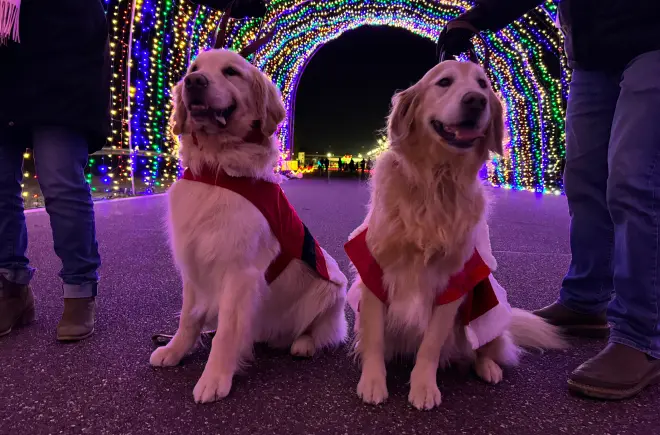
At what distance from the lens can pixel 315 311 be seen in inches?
61.6

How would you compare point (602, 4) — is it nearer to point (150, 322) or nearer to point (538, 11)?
point (150, 322)

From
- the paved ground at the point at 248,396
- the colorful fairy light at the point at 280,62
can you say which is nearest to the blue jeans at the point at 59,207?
the paved ground at the point at 248,396

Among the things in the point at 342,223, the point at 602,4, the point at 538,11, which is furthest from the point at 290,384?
the point at 538,11

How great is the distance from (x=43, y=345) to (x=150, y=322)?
14.5 inches

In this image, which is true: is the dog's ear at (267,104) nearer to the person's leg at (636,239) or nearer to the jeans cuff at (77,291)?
the jeans cuff at (77,291)

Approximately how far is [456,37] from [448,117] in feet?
1.90

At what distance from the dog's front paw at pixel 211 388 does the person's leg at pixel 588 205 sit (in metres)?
1.32

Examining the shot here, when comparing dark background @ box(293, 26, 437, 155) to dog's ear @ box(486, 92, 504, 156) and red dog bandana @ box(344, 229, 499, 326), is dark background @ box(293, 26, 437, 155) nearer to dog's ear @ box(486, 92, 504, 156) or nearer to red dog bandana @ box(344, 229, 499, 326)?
dog's ear @ box(486, 92, 504, 156)

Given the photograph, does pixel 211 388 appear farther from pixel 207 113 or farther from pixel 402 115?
pixel 402 115

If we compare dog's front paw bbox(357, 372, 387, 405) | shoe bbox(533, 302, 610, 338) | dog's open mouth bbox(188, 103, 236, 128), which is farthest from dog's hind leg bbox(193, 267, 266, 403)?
shoe bbox(533, 302, 610, 338)

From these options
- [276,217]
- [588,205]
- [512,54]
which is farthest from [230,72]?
[512,54]

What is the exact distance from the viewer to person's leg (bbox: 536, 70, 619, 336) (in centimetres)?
158

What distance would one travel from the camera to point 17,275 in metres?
1.66

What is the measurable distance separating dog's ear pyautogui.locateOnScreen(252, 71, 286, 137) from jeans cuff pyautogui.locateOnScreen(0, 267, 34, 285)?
1.13 m
